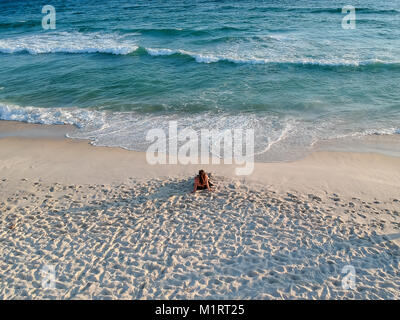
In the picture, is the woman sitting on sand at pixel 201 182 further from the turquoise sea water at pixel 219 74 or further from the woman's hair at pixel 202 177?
the turquoise sea water at pixel 219 74

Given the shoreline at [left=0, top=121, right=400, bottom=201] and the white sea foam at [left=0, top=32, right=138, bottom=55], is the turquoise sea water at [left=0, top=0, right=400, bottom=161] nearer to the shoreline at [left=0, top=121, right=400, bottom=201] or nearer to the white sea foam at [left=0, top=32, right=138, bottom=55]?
the white sea foam at [left=0, top=32, right=138, bottom=55]

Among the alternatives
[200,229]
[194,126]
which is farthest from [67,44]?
[200,229]

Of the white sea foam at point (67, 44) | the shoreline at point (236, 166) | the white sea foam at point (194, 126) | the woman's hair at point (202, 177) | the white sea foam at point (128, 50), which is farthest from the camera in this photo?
the white sea foam at point (67, 44)

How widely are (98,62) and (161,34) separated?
7.16 m

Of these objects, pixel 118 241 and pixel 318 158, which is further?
pixel 318 158

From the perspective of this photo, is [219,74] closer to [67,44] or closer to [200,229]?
[200,229]

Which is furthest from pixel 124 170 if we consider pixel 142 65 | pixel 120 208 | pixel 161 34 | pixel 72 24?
pixel 72 24

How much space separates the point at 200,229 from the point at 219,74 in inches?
483

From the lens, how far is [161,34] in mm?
26391

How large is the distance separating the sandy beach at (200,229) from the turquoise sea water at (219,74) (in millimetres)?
1889

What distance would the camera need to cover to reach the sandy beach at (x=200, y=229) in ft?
20.6

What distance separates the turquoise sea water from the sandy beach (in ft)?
6.20

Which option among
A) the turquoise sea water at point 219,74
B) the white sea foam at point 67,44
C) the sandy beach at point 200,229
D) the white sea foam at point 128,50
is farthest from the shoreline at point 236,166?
the white sea foam at point 67,44
